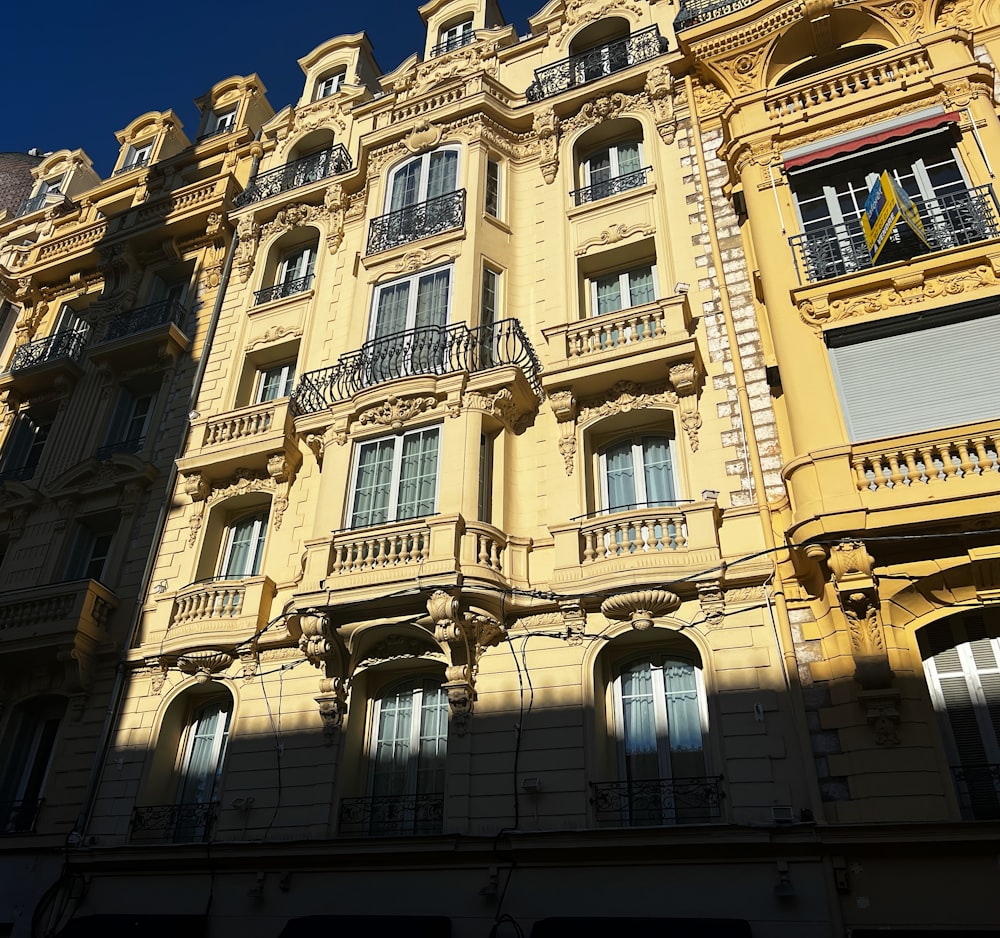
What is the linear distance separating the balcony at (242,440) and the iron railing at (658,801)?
28.5 feet

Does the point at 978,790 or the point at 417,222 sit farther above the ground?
the point at 417,222

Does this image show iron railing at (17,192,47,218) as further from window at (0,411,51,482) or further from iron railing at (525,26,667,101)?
iron railing at (525,26,667,101)

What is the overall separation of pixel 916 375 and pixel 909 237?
249 centimetres

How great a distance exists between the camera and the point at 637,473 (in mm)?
13727

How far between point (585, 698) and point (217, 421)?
988 centimetres

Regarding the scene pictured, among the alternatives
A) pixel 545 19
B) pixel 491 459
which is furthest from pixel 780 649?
pixel 545 19

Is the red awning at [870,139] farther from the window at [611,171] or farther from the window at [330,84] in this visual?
the window at [330,84]

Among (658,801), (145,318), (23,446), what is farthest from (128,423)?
(658,801)

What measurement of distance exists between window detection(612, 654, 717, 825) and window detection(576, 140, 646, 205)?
9965 mm

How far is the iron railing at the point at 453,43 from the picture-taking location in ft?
73.9

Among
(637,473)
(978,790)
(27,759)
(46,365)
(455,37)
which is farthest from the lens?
(455,37)

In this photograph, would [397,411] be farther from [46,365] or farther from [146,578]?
[46,365]

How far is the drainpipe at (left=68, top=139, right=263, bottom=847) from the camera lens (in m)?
13.8

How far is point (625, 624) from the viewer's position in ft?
38.6
